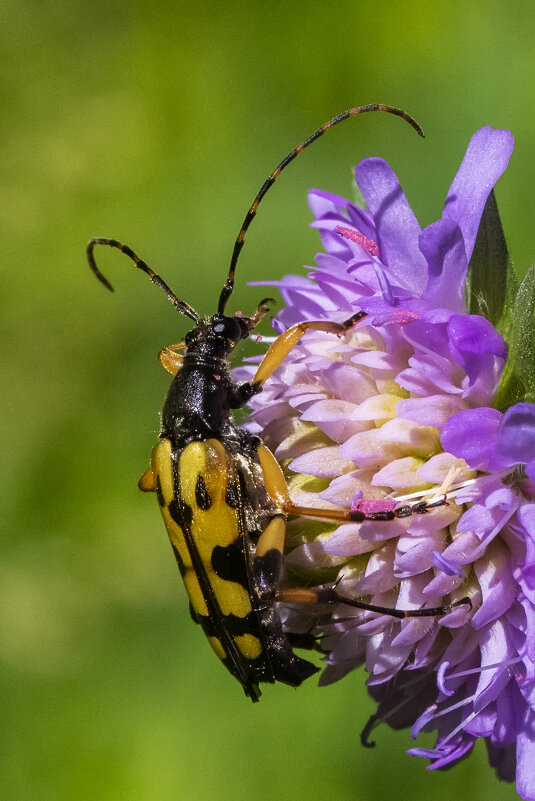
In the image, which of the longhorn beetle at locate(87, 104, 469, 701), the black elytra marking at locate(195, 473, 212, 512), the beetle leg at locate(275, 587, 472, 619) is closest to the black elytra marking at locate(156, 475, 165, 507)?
the longhorn beetle at locate(87, 104, 469, 701)

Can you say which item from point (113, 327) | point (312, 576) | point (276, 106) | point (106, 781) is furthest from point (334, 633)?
point (276, 106)

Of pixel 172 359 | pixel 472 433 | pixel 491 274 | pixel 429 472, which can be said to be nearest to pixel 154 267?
pixel 172 359

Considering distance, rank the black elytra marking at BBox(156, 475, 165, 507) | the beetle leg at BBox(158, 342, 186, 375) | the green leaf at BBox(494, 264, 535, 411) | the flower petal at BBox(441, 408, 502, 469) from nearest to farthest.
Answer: the flower petal at BBox(441, 408, 502, 469)
the green leaf at BBox(494, 264, 535, 411)
the black elytra marking at BBox(156, 475, 165, 507)
the beetle leg at BBox(158, 342, 186, 375)

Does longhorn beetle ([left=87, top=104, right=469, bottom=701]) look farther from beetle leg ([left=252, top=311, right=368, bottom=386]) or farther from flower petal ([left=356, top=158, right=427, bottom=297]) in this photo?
flower petal ([left=356, top=158, right=427, bottom=297])

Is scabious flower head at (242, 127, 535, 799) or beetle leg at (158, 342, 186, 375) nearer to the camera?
scabious flower head at (242, 127, 535, 799)

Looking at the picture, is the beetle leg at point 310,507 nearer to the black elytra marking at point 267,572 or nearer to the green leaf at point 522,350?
the black elytra marking at point 267,572

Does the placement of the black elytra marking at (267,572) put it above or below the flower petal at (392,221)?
below

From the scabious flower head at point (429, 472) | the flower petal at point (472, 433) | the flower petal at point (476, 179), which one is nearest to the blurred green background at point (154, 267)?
the scabious flower head at point (429, 472)
